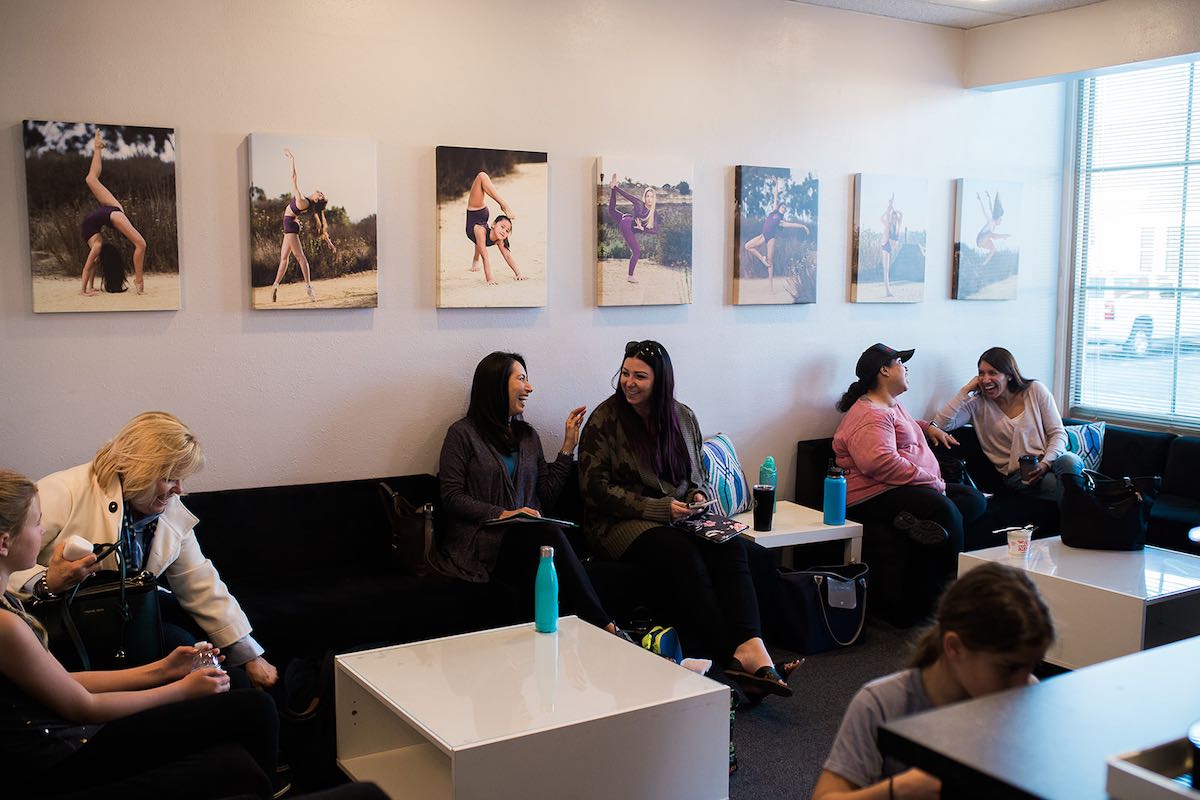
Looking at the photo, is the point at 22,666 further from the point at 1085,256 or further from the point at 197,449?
the point at 1085,256

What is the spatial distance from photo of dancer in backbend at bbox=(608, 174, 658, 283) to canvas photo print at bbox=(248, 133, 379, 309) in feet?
3.57

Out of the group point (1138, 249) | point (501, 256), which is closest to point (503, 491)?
point (501, 256)

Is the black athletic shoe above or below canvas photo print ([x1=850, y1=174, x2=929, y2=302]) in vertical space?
below

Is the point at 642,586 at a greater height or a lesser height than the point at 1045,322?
lesser

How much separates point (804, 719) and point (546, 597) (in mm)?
1071

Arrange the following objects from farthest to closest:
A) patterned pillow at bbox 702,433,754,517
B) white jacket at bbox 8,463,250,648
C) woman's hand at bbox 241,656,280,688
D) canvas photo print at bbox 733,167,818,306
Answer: canvas photo print at bbox 733,167,818,306 → patterned pillow at bbox 702,433,754,517 → woman's hand at bbox 241,656,280,688 → white jacket at bbox 8,463,250,648

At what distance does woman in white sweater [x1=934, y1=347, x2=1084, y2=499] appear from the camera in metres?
5.61

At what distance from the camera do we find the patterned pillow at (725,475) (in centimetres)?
496

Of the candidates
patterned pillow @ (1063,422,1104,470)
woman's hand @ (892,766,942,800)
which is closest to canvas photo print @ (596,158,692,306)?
patterned pillow @ (1063,422,1104,470)

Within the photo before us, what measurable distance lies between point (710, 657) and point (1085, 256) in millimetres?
3904

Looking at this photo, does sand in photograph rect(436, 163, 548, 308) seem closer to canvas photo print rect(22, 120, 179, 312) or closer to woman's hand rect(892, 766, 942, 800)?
canvas photo print rect(22, 120, 179, 312)

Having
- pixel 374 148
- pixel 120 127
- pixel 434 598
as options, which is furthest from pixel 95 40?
pixel 434 598

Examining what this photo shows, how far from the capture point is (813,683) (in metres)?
4.20

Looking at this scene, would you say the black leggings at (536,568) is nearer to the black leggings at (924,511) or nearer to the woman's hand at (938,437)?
the black leggings at (924,511)
